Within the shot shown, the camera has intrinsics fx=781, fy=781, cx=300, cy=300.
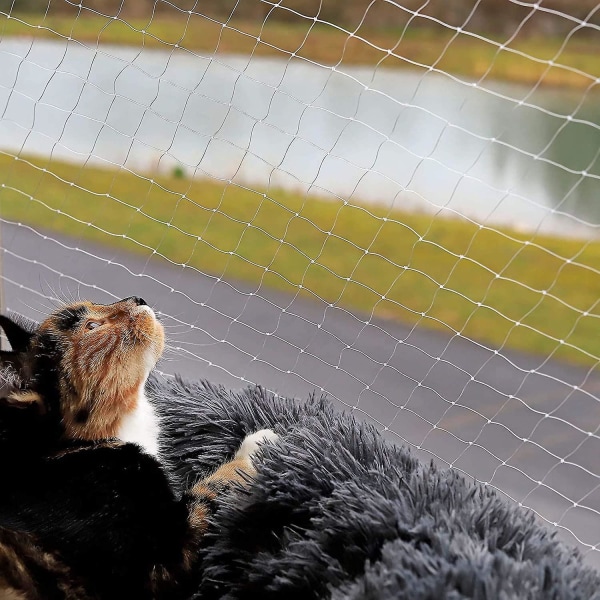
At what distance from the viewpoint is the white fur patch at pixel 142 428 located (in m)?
0.92

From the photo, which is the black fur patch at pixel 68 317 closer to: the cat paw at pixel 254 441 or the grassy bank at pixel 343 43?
the cat paw at pixel 254 441

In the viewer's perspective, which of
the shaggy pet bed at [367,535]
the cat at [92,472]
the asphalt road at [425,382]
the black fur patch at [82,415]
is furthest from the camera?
the asphalt road at [425,382]

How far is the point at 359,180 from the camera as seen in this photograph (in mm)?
1016

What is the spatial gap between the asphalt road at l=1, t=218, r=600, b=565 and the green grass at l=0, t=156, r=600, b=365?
3 centimetres

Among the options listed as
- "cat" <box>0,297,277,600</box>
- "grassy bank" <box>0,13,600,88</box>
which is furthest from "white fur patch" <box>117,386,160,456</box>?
"grassy bank" <box>0,13,600,88</box>

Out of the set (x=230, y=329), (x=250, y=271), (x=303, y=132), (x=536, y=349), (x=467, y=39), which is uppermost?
(x=467, y=39)

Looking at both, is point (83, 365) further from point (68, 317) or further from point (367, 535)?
point (367, 535)

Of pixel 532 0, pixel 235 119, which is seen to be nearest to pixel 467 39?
pixel 532 0

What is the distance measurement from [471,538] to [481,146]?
45cm

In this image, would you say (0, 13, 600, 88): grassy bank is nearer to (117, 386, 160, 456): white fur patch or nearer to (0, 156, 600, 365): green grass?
(0, 156, 600, 365): green grass

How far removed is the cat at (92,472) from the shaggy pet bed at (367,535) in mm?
50

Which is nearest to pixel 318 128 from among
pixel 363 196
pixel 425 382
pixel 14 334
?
pixel 363 196

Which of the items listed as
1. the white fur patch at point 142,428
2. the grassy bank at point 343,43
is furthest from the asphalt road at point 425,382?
the grassy bank at point 343,43

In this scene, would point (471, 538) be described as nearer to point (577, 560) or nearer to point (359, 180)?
point (577, 560)
